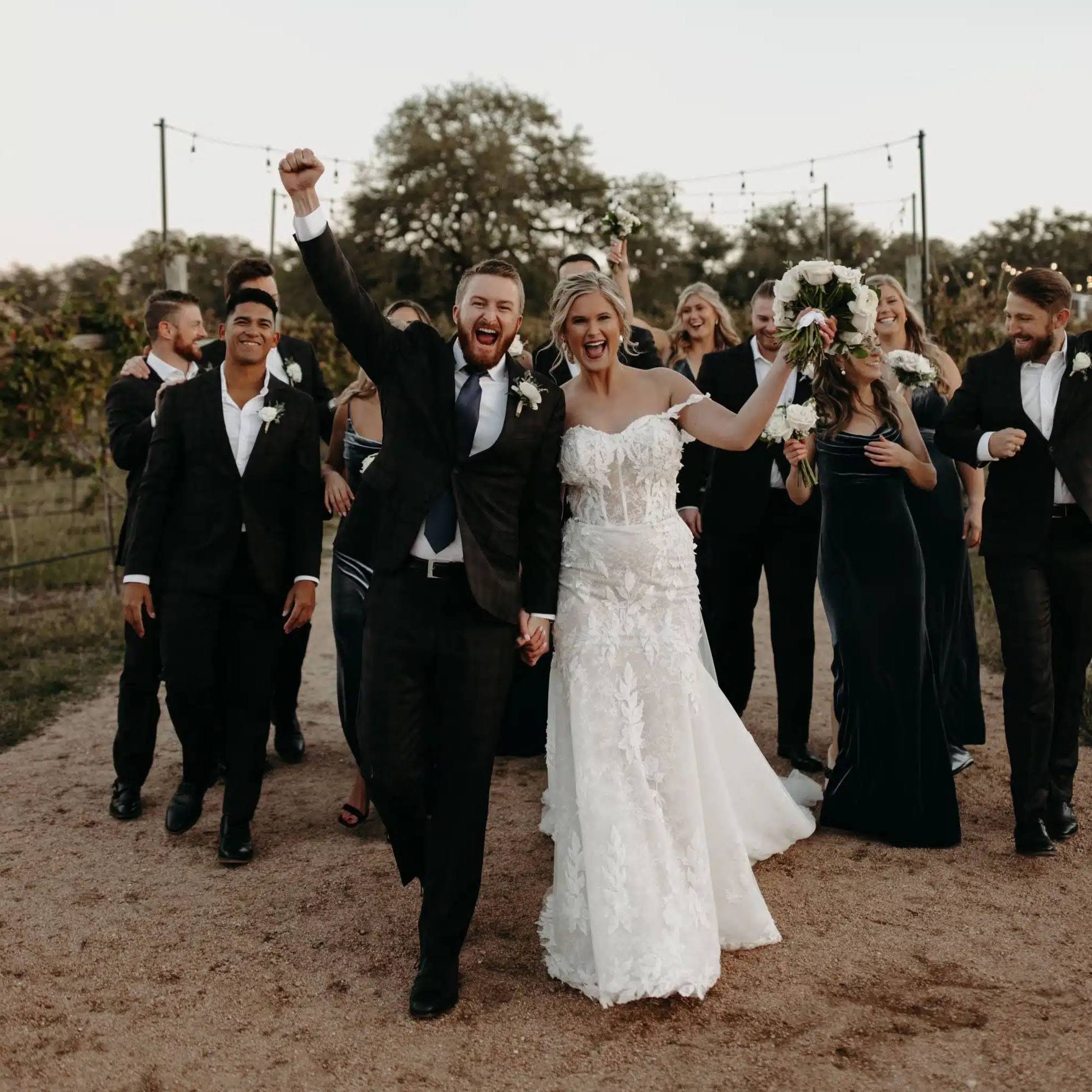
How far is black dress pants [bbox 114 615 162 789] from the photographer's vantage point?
5.79m

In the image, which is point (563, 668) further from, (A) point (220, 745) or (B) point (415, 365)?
(A) point (220, 745)

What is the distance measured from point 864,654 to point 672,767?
1.63 m

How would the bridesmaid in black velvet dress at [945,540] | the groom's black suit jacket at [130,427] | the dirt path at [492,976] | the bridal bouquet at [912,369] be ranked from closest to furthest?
the dirt path at [492,976] < the bridal bouquet at [912,369] < the groom's black suit jacket at [130,427] < the bridesmaid in black velvet dress at [945,540]

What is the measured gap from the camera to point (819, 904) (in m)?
4.55

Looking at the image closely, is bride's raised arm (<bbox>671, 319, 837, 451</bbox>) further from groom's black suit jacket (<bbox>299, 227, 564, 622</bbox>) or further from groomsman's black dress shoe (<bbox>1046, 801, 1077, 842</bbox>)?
groomsman's black dress shoe (<bbox>1046, 801, 1077, 842</bbox>)

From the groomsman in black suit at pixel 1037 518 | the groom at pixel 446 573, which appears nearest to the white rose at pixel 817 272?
the groom at pixel 446 573

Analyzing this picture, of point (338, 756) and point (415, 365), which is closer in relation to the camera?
point (415, 365)

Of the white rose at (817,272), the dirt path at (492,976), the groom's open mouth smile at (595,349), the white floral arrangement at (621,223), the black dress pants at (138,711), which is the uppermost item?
the white floral arrangement at (621,223)

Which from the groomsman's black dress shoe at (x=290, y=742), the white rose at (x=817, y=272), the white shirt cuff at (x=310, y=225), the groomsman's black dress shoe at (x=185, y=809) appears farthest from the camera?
the groomsman's black dress shoe at (x=290, y=742)

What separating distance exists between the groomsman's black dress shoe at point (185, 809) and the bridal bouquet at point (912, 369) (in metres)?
3.81

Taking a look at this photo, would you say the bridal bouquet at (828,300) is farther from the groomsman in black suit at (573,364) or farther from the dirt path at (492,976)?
the dirt path at (492,976)

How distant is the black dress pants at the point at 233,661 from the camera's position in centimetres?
509

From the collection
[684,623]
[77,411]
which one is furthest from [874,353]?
[77,411]

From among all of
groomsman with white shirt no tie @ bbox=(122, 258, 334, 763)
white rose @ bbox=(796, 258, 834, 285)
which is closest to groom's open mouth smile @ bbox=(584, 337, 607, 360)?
white rose @ bbox=(796, 258, 834, 285)
